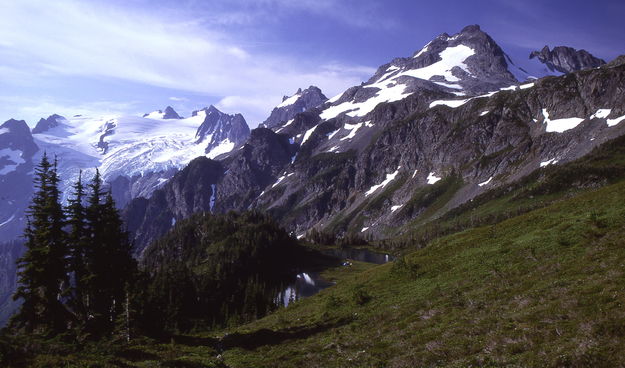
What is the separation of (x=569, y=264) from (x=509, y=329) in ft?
28.2

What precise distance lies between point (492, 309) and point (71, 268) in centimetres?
3753

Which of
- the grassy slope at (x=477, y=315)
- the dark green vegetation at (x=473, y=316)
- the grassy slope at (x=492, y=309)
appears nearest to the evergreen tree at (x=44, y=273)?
the dark green vegetation at (x=473, y=316)

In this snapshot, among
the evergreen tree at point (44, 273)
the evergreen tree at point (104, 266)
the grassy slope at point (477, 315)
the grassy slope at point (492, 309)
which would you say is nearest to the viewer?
the grassy slope at point (492, 309)

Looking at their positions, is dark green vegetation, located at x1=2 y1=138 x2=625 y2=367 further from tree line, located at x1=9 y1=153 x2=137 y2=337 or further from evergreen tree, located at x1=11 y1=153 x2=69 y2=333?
evergreen tree, located at x1=11 y1=153 x2=69 y2=333

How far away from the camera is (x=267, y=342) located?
35.0 m

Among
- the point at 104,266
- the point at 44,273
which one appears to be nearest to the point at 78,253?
the point at 104,266

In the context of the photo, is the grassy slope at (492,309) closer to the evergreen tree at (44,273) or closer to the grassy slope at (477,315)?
the grassy slope at (477,315)

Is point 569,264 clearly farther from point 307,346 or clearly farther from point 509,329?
point 307,346

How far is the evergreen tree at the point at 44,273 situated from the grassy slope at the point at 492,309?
15721 millimetres

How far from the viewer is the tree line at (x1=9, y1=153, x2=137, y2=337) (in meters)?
35.0

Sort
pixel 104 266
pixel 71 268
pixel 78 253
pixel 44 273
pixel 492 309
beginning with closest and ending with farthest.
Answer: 1. pixel 492 309
2. pixel 44 273
3. pixel 71 268
4. pixel 78 253
5. pixel 104 266

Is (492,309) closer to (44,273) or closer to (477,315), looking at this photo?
(477,315)

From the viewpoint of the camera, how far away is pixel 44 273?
35812 millimetres

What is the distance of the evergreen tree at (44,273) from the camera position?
34.6 metres
